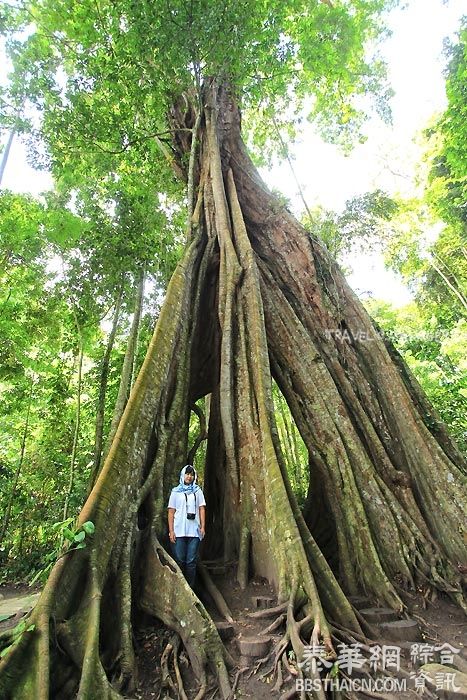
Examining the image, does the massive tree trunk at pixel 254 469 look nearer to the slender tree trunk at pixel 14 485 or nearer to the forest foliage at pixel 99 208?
the forest foliage at pixel 99 208

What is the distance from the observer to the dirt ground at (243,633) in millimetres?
2379

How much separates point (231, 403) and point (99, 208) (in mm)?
4634

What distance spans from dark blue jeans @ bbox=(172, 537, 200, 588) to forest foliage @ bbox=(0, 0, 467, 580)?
370cm

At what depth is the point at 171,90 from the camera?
21.4 feet

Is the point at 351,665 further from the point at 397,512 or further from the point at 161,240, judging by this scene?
the point at 161,240

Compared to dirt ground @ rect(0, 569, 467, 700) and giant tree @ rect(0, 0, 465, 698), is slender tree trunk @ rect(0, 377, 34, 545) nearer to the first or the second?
giant tree @ rect(0, 0, 465, 698)

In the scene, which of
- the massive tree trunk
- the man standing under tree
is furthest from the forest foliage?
the man standing under tree

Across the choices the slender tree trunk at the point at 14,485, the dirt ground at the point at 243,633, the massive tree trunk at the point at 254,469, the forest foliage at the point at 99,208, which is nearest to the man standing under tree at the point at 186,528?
the massive tree trunk at the point at 254,469

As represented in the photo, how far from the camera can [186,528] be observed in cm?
341

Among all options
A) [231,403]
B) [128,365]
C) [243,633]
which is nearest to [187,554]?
[243,633]

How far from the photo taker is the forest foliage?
5.78 m

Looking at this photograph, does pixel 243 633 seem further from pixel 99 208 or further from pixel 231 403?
pixel 99 208

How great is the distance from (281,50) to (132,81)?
2.20 m

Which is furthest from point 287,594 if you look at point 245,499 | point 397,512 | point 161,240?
point 161,240
